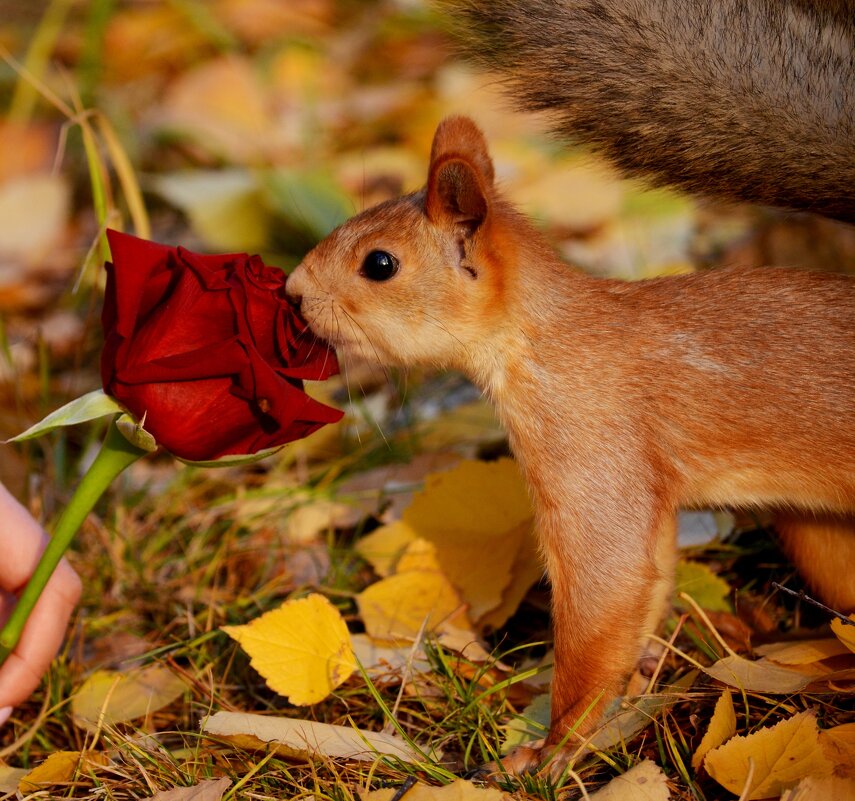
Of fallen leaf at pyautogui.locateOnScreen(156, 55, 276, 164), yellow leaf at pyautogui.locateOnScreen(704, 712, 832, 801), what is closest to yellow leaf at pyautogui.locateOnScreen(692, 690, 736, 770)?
yellow leaf at pyautogui.locateOnScreen(704, 712, 832, 801)

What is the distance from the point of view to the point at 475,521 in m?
1.31

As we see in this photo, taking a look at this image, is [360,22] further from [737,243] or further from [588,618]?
[588,618]

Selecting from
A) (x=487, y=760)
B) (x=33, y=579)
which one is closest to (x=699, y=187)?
(x=487, y=760)

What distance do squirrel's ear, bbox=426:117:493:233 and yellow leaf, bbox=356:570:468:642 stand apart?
0.44 meters

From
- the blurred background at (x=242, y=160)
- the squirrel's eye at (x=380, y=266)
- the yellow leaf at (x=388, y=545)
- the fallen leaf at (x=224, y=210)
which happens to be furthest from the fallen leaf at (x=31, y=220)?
the squirrel's eye at (x=380, y=266)

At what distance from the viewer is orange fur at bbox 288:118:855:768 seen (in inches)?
40.7

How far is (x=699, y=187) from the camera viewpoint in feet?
3.61

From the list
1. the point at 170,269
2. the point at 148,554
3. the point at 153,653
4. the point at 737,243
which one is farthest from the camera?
the point at 737,243

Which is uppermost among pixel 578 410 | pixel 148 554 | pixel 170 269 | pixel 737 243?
pixel 170 269

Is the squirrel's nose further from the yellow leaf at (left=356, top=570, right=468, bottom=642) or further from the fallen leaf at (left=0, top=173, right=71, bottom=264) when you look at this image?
the fallen leaf at (left=0, top=173, right=71, bottom=264)

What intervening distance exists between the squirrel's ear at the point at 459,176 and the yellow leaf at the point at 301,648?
432mm

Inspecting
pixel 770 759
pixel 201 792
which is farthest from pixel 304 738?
pixel 770 759

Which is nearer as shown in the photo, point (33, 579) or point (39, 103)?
point (33, 579)

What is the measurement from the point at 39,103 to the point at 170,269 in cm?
243
